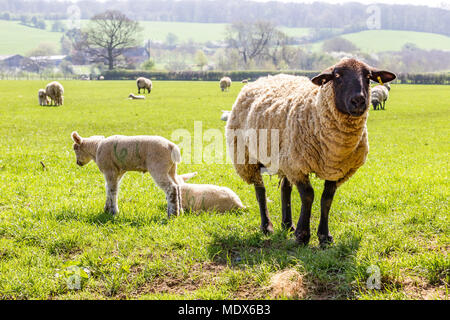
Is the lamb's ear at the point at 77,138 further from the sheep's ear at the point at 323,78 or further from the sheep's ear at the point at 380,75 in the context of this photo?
the sheep's ear at the point at 380,75

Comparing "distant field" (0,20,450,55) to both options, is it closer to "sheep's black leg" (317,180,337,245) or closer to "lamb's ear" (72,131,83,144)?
"lamb's ear" (72,131,83,144)

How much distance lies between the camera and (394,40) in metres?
137

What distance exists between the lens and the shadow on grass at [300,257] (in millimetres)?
3996

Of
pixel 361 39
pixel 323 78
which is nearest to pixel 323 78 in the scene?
pixel 323 78

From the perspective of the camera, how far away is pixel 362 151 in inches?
193

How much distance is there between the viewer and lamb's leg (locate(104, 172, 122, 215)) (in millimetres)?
6379

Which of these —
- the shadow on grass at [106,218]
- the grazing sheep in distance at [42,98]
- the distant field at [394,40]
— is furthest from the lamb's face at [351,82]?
the distant field at [394,40]

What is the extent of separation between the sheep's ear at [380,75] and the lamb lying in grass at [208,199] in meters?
2.92

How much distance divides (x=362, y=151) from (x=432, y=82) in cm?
6995

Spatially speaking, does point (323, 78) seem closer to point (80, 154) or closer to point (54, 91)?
point (80, 154)

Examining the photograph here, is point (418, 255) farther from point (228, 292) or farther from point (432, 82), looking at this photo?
point (432, 82)

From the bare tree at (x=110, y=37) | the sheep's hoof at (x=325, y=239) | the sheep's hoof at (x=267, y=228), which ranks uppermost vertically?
the bare tree at (x=110, y=37)
